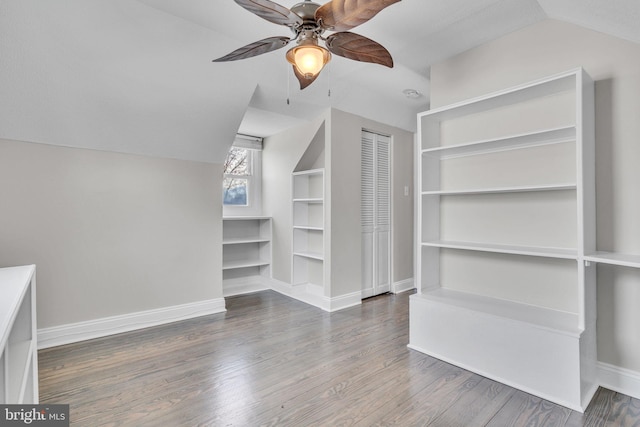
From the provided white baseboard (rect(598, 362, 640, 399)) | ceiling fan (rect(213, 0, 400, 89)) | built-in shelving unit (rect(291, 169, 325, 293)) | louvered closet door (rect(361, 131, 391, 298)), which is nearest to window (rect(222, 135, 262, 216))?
built-in shelving unit (rect(291, 169, 325, 293))

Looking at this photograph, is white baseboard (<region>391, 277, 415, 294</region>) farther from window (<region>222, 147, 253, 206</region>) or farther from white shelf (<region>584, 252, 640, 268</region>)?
white shelf (<region>584, 252, 640, 268</region>)

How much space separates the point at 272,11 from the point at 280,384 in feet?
7.01

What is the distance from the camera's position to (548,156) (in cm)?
222

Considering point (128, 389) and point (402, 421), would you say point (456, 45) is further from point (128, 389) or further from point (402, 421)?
point (128, 389)

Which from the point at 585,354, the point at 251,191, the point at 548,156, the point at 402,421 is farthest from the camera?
the point at 251,191

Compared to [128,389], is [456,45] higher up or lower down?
higher up

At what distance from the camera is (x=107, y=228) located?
2.87 m

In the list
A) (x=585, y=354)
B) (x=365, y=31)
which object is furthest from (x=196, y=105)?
(x=585, y=354)

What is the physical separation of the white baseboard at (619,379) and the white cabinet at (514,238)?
0.45ft

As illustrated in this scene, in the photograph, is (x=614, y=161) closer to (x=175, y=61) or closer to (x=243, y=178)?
(x=175, y=61)

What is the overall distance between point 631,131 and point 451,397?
1.96 meters

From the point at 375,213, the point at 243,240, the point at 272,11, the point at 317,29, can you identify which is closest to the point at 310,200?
the point at 375,213

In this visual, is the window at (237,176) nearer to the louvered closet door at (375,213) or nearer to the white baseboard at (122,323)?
the white baseboard at (122,323)

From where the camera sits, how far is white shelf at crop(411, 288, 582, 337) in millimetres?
1902
